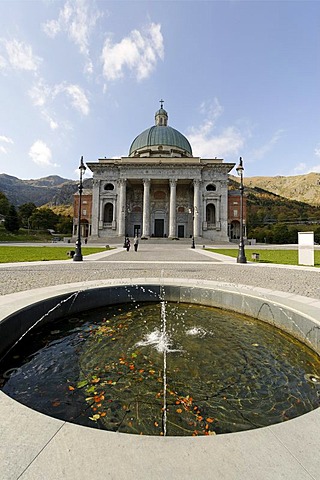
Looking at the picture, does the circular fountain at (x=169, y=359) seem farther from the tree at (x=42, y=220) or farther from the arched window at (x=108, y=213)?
the tree at (x=42, y=220)

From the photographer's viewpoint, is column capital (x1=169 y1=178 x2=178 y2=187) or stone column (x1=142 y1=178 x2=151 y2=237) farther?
stone column (x1=142 y1=178 x2=151 y2=237)

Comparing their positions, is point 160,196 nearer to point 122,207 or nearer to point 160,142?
point 122,207

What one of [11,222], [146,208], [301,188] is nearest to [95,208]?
[146,208]

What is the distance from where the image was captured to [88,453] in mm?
1735

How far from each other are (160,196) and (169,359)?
2145 inches

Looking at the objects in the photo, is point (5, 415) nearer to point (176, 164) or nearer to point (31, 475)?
point (31, 475)

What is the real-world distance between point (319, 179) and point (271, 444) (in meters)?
217

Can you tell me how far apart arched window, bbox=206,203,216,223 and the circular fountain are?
162ft

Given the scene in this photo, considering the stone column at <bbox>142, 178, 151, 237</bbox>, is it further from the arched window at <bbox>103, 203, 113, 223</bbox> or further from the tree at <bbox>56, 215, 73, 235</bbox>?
the tree at <bbox>56, 215, 73, 235</bbox>

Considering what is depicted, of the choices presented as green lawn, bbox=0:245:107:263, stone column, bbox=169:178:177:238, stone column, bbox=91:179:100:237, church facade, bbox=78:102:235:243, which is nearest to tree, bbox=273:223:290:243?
church facade, bbox=78:102:235:243

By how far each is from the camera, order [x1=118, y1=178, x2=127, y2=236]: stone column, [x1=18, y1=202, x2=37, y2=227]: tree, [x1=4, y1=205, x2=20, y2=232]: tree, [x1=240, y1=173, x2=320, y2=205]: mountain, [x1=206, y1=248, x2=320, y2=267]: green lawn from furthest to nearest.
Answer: [x1=240, y1=173, x2=320, y2=205]: mountain → [x1=18, y1=202, x2=37, y2=227]: tree → [x1=4, y1=205, x2=20, y2=232]: tree → [x1=118, y1=178, x2=127, y2=236]: stone column → [x1=206, y1=248, x2=320, y2=267]: green lawn

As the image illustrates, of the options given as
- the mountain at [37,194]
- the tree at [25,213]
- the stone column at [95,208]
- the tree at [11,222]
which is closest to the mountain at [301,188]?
the stone column at [95,208]

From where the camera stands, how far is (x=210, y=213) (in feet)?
183

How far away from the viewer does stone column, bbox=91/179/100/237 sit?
52.4m
